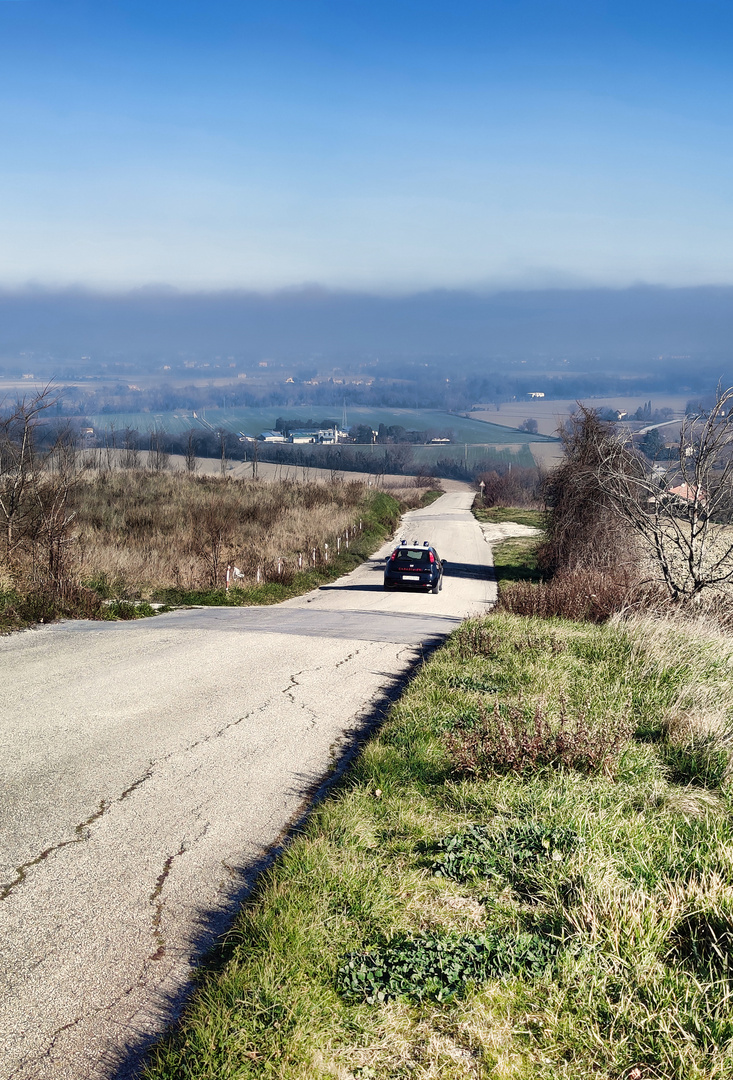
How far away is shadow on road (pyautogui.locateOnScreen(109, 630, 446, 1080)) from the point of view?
3010mm

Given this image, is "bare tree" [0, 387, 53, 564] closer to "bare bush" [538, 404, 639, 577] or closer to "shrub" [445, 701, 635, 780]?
"shrub" [445, 701, 635, 780]

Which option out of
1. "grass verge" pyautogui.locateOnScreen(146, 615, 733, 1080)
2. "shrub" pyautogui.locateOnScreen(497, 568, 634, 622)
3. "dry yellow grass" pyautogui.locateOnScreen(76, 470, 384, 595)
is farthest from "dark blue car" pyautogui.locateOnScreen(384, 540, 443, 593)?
"grass verge" pyautogui.locateOnScreen(146, 615, 733, 1080)

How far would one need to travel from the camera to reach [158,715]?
761 cm

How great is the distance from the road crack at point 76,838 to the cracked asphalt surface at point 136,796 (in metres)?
0.01

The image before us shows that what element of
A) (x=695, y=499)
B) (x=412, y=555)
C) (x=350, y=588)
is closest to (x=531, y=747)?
(x=695, y=499)

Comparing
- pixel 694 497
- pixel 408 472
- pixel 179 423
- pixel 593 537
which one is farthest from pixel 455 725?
pixel 179 423

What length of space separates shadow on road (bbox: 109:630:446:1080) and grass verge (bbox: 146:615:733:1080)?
0.21 ft

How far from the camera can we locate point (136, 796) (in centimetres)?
559

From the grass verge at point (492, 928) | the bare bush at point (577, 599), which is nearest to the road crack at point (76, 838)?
the grass verge at point (492, 928)

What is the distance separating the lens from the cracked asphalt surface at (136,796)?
132 inches

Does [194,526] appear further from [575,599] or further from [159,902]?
[159,902]

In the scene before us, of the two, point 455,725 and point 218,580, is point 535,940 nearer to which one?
point 455,725

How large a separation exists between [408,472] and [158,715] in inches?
4468

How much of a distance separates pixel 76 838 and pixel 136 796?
29.0 inches
